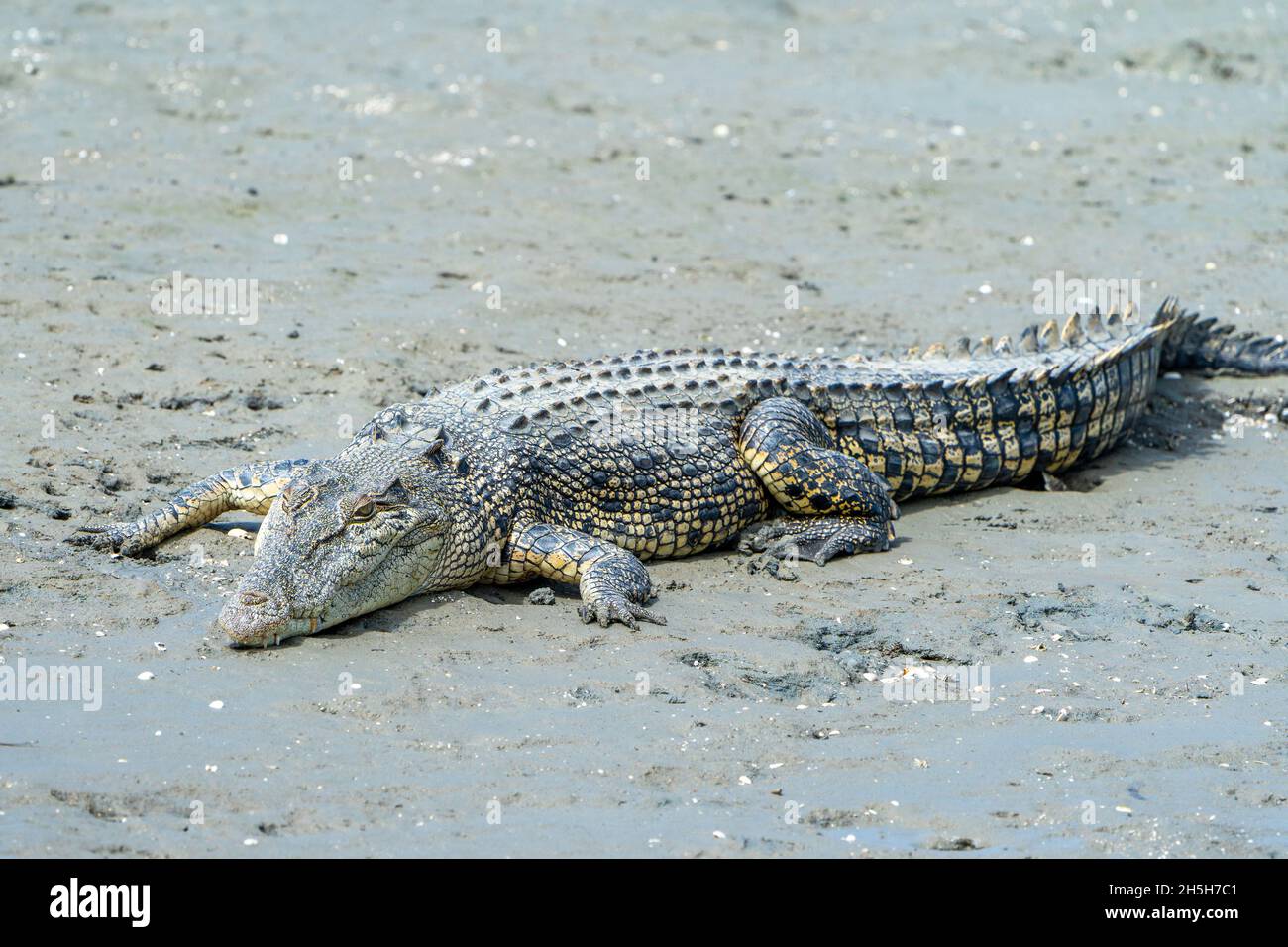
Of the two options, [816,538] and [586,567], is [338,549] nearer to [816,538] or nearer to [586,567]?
[586,567]

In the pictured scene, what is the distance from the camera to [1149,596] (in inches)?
284

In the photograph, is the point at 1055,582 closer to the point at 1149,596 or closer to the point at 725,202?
the point at 1149,596

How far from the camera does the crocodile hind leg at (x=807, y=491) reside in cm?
762

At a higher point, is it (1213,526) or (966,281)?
(966,281)

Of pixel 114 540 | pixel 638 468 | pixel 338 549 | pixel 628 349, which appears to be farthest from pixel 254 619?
pixel 628 349

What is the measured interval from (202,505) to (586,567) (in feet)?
5.95

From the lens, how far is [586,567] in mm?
6832

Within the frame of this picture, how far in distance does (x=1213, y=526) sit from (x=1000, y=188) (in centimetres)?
553

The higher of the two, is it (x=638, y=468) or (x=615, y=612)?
(x=638, y=468)

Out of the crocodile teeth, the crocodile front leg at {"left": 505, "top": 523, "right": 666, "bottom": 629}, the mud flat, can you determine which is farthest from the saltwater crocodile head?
the crocodile teeth

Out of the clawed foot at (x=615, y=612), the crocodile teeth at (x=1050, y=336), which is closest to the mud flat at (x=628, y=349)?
the clawed foot at (x=615, y=612)
